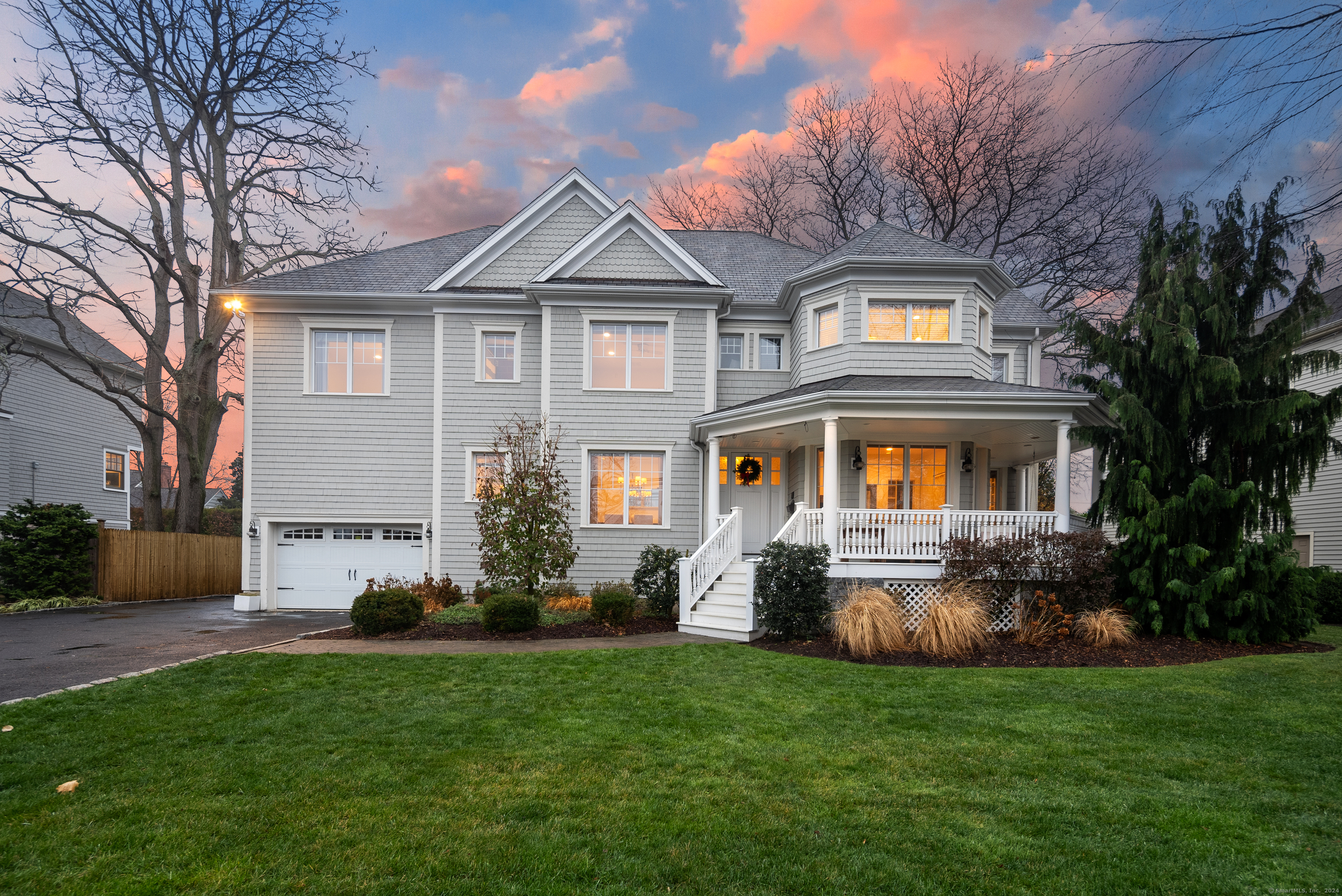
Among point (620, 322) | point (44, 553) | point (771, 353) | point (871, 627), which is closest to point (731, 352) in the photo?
point (771, 353)

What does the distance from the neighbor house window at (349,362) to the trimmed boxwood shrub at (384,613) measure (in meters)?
5.93

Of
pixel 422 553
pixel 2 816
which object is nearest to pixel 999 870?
pixel 2 816

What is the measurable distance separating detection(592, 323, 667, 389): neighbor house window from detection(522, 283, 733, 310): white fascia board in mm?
468

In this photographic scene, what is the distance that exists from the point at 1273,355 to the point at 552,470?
11.7 meters

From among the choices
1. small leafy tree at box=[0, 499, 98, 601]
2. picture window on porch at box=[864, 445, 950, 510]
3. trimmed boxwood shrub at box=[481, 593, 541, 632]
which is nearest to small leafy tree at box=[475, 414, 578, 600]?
trimmed boxwood shrub at box=[481, 593, 541, 632]

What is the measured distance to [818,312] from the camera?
→ 14523mm

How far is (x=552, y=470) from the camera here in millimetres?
13617

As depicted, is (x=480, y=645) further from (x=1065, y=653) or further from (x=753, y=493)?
(x=1065, y=653)

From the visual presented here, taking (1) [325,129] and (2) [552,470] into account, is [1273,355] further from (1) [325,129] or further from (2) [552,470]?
(1) [325,129]

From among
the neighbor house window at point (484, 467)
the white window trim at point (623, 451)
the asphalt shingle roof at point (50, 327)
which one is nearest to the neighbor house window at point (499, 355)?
the neighbor house window at point (484, 467)

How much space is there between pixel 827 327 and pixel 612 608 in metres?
7.16

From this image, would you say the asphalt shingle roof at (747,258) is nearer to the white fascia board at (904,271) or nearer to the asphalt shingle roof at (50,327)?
the white fascia board at (904,271)

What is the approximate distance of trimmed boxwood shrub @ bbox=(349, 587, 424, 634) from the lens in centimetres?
1080

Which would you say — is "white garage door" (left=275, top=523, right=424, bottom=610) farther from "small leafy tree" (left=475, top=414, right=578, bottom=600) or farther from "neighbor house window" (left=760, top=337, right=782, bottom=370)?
"neighbor house window" (left=760, top=337, right=782, bottom=370)
